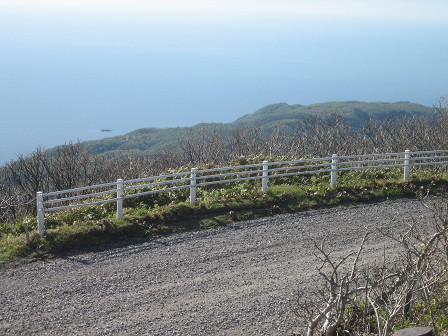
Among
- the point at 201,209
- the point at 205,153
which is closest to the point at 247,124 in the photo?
the point at 205,153

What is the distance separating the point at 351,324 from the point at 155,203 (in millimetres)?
7907

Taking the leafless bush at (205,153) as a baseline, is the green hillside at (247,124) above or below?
below

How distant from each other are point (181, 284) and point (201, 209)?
4488 millimetres

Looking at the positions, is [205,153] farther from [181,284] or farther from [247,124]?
[247,124]

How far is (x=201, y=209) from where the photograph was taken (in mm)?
14188

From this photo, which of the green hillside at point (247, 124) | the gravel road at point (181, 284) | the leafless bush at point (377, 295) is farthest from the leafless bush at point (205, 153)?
the green hillside at point (247, 124)

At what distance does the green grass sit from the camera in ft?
39.1

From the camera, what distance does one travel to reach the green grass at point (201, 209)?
11.9 metres

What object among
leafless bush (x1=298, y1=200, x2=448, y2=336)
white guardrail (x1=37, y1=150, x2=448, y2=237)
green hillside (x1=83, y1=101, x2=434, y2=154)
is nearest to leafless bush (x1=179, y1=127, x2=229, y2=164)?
white guardrail (x1=37, y1=150, x2=448, y2=237)

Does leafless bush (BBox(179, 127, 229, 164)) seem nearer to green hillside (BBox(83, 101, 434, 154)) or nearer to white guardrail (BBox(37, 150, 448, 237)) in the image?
white guardrail (BBox(37, 150, 448, 237))

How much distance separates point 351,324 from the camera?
8203 mm

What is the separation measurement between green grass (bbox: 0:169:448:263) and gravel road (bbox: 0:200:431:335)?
0.56m

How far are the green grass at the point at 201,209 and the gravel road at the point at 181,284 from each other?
56cm

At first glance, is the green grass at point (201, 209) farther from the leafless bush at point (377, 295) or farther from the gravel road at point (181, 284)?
the leafless bush at point (377, 295)
